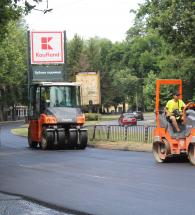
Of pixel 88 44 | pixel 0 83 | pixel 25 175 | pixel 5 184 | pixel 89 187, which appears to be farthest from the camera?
pixel 88 44

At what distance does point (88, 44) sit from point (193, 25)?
95.3 m

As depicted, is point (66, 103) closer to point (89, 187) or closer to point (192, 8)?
point (192, 8)

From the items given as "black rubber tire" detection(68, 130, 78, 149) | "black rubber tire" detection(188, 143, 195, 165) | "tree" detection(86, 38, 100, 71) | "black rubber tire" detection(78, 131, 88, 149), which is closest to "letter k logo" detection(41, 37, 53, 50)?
"black rubber tire" detection(68, 130, 78, 149)

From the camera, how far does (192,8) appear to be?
35469 millimetres

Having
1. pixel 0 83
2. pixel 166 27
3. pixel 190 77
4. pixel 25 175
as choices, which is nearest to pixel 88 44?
pixel 0 83

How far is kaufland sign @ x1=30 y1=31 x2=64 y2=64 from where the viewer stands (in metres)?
39.0

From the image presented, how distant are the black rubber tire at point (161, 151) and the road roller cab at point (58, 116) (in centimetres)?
889

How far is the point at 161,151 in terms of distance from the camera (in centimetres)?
1927

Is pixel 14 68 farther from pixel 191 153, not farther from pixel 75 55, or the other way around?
pixel 191 153

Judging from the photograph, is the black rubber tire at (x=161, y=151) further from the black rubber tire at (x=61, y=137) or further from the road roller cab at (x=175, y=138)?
the black rubber tire at (x=61, y=137)

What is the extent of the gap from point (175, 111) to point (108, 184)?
18.9 ft

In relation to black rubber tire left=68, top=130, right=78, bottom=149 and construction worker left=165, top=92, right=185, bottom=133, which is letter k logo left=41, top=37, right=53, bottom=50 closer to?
black rubber tire left=68, top=130, right=78, bottom=149

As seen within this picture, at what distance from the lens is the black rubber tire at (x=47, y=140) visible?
27.8 meters

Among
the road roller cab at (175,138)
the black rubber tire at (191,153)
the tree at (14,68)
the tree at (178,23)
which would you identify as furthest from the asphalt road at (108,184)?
the tree at (14,68)
